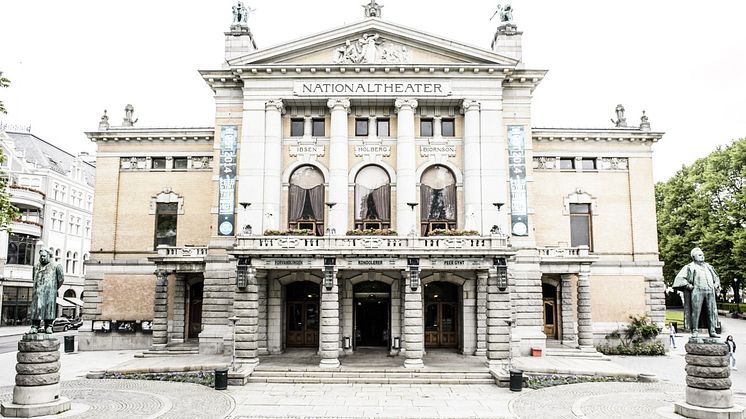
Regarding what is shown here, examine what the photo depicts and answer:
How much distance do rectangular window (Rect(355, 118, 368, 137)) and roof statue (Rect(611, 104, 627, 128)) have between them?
18096 mm

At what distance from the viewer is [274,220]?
1229 inches

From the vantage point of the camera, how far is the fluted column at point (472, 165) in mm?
31328

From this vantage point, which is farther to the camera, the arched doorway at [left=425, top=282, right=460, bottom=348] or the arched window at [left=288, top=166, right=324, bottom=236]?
the arched window at [left=288, top=166, right=324, bottom=236]

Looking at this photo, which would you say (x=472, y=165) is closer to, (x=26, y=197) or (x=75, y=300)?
(x=26, y=197)

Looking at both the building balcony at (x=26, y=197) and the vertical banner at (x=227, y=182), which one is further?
the building balcony at (x=26, y=197)

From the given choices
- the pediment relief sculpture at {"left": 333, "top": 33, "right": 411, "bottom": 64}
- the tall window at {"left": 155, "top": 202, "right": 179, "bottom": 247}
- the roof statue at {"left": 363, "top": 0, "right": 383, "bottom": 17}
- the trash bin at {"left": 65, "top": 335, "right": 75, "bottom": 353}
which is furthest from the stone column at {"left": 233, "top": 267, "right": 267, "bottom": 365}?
the roof statue at {"left": 363, "top": 0, "right": 383, "bottom": 17}

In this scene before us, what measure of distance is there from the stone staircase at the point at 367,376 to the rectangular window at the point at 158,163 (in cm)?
1776

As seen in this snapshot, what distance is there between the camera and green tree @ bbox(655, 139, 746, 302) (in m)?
50.1

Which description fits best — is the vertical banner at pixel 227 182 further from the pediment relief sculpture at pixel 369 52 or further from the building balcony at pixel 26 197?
the building balcony at pixel 26 197

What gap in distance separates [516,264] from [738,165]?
3262cm

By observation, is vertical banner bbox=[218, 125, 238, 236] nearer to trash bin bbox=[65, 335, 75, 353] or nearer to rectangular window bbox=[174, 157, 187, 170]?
rectangular window bbox=[174, 157, 187, 170]

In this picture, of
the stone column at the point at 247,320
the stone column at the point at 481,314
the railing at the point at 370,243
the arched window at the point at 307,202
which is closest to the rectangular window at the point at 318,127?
→ the arched window at the point at 307,202

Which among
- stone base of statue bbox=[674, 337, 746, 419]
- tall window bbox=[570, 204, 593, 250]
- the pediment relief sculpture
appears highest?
the pediment relief sculpture

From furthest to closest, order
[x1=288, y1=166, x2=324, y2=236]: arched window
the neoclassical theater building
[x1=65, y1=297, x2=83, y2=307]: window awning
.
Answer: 1. [x1=65, y1=297, x2=83, y2=307]: window awning
2. [x1=288, y1=166, x2=324, y2=236]: arched window
3. the neoclassical theater building
